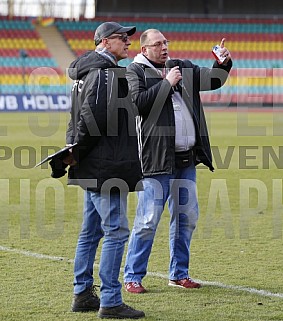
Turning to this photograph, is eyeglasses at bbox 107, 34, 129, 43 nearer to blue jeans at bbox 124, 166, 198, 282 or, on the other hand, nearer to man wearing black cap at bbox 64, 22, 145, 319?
man wearing black cap at bbox 64, 22, 145, 319

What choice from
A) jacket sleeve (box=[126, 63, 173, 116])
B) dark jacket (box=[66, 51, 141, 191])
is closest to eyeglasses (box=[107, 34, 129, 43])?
dark jacket (box=[66, 51, 141, 191])

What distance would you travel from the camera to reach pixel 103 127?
18.0ft

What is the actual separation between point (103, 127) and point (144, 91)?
850mm

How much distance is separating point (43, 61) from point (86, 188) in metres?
36.5

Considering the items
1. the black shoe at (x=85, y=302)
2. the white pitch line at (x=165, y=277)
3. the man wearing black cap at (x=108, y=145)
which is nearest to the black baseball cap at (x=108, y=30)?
the man wearing black cap at (x=108, y=145)

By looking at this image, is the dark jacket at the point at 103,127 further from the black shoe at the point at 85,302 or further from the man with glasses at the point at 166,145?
the black shoe at the point at 85,302

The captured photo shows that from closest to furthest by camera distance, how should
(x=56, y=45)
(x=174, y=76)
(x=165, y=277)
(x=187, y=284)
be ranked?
(x=174, y=76) < (x=187, y=284) < (x=165, y=277) < (x=56, y=45)

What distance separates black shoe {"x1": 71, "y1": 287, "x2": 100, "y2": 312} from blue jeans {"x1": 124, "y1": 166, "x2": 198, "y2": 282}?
0.62m

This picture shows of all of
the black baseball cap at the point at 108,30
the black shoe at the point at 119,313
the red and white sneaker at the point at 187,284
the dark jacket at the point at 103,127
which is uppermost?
the black baseball cap at the point at 108,30

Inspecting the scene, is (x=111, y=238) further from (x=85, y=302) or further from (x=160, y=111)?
(x=160, y=111)

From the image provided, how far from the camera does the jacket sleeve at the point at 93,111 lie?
5441mm

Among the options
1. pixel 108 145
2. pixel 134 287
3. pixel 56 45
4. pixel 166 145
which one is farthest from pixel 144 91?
pixel 56 45

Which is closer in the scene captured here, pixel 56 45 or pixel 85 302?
pixel 85 302

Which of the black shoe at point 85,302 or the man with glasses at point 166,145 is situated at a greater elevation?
the man with glasses at point 166,145
